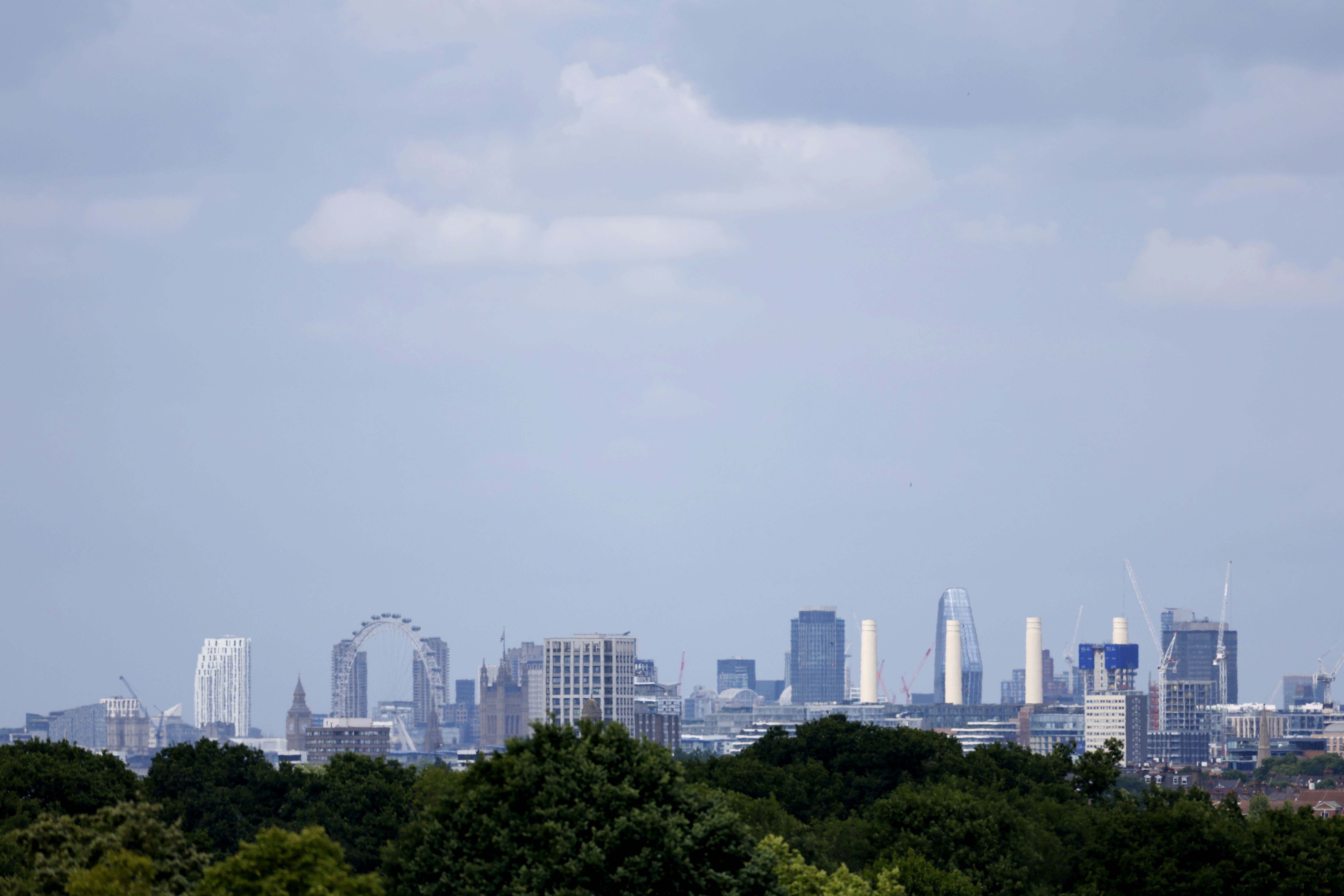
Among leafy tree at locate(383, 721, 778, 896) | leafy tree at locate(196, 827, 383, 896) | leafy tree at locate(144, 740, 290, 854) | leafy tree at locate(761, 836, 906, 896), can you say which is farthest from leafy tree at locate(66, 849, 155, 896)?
leafy tree at locate(144, 740, 290, 854)

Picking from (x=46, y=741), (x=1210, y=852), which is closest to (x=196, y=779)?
(x=46, y=741)

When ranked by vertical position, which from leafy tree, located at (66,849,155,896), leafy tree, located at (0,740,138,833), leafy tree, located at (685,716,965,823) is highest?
leafy tree, located at (66,849,155,896)

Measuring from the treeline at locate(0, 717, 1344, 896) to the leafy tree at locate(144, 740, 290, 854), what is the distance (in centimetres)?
13

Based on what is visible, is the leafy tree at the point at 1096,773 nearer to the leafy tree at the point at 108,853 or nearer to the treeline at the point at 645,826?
the treeline at the point at 645,826

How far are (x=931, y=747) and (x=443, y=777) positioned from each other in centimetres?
4714

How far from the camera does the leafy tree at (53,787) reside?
259 ft

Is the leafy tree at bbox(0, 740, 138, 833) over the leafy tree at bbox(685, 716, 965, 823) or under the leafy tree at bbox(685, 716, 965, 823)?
over

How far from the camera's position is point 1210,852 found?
76938 mm

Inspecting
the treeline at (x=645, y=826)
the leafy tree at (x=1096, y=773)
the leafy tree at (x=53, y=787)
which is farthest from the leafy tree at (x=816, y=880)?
the leafy tree at (x=1096, y=773)

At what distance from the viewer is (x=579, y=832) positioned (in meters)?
43.1

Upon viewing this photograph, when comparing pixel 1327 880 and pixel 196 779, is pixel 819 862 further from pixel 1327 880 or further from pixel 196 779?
pixel 196 779

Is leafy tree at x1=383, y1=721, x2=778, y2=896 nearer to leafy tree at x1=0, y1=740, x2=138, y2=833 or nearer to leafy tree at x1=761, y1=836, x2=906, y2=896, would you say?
leafy tree at x1=761, y1=836, x2=906, y2=896

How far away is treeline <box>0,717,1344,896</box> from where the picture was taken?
42.9 meters

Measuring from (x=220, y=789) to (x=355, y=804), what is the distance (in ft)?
31.2
